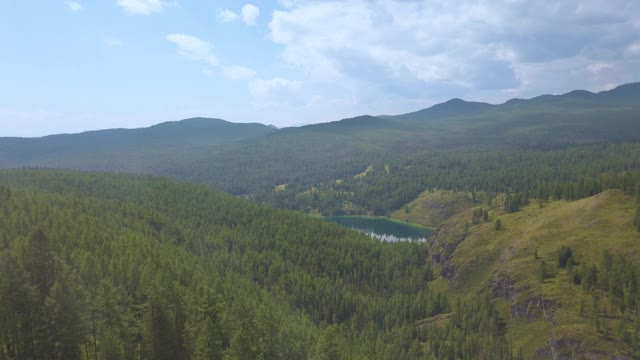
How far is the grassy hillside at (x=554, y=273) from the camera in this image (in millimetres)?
119125

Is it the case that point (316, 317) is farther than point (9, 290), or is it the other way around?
point (316, 317)

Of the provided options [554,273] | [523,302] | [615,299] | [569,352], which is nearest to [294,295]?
[523,302]

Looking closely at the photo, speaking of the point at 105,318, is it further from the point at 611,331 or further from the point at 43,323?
the point at 611,331

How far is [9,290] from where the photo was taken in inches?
2211

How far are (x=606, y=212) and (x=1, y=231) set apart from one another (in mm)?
208673

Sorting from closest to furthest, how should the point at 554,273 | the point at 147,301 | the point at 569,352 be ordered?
the point at 147,301 → the point at 569,352 → the point at 554,273

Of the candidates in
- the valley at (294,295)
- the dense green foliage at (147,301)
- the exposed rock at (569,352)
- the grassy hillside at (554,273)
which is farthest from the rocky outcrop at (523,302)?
the dense green foliage at (147,301)

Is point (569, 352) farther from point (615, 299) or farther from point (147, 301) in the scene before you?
point (147, 301)

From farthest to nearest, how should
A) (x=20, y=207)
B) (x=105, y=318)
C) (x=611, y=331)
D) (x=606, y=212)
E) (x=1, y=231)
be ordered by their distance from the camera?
(x=606, y=212) → (x=20, y=207) → (x=611, y=331) → (x=1, y=231) → (x=105, y=318)

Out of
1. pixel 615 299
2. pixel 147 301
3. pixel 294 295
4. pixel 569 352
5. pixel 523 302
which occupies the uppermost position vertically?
pixel 147 301

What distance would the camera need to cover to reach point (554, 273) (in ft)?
494

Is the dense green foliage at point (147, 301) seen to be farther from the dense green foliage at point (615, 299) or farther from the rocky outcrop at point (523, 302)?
the dense green foliage at point (615, 299)

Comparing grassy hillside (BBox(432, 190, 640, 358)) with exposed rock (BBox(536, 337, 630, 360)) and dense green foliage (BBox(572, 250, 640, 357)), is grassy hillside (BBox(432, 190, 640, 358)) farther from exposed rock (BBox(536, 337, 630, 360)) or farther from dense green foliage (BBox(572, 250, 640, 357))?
dense green foliage (BBox(572, 250, 640, 357))

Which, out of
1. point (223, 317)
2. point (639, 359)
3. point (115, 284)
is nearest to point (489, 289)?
point (639, 359)
